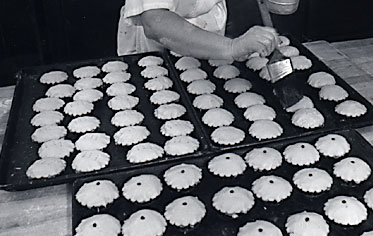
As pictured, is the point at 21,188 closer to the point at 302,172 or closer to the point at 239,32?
the point at 302,172

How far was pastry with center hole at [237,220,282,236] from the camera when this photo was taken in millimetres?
1331

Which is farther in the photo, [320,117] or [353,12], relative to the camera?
[353,12]

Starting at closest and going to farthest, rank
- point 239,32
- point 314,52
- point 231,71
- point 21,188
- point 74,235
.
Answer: point 74,235 → point 21,188 → point 231,71 → point 314,52 → point 239,32

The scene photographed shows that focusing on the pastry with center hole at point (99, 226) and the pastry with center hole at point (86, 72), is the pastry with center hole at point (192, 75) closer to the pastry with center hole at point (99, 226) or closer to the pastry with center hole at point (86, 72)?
the pastry with center hole at point (86, 72)

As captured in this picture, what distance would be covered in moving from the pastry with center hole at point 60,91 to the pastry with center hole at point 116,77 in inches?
5.6

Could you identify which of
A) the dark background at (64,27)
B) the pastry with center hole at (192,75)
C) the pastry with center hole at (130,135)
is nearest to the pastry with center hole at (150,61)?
the pastry with center hole at (192,75)

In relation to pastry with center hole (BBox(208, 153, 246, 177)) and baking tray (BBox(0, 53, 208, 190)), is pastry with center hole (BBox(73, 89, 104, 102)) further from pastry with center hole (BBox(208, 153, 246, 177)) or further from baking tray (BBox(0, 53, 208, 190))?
pastry with center hole (BBox(208, 153, 246, 177))

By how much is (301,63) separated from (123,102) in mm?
765

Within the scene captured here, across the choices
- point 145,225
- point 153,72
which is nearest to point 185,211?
point 145,225

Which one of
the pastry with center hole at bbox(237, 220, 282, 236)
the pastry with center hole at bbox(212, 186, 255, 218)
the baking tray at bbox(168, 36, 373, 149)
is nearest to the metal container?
the baking tray at bbox(168, 36, 373, 149)

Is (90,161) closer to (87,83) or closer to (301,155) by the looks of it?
(87,83)

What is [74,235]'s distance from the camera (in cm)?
136

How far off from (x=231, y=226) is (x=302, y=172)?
0.31 m

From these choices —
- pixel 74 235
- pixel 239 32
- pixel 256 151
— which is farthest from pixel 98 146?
pixel 239 32
